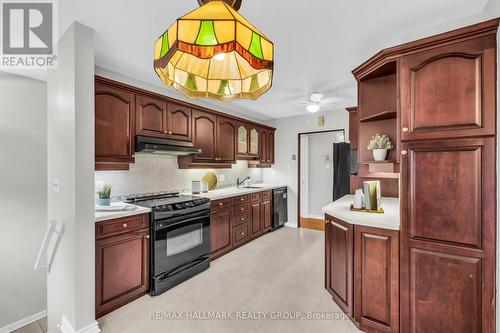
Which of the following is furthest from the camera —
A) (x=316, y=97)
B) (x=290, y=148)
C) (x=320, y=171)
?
(x=320, y=171)

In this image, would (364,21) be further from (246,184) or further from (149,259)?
(246,184)

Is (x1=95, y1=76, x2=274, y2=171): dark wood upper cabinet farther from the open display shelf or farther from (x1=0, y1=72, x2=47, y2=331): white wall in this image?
→ the open display shelf

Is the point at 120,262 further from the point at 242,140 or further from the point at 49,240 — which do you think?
the point at 242,140

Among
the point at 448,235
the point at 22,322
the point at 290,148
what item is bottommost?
the point at 22,322

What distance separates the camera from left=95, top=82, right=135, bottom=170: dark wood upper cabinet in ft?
7.43

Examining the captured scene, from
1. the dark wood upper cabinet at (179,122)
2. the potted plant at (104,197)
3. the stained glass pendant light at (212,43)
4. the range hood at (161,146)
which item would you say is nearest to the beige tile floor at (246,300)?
the potted plant at (104,197)

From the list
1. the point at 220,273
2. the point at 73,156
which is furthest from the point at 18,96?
the point at 220,273

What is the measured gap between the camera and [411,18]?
170 centimetres

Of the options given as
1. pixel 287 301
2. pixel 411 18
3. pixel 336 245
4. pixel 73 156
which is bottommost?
pixel 287 301

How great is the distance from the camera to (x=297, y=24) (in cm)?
177

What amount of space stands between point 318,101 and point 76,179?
3.23 metres

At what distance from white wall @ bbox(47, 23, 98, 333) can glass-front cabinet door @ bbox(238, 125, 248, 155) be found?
8.58 feet

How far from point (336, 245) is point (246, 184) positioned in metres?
2.81

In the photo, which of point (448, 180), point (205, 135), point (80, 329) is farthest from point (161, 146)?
point (448, 180)
